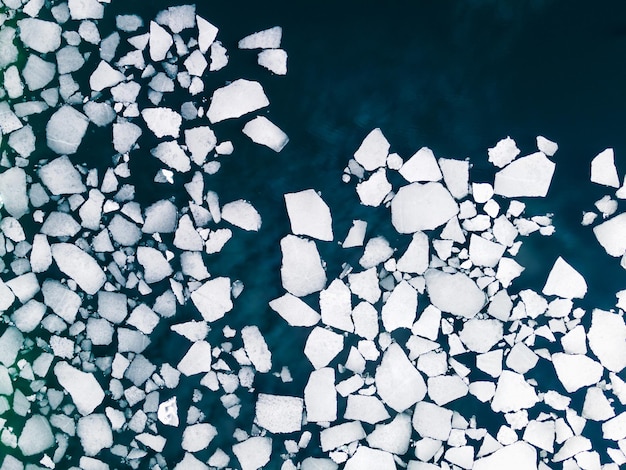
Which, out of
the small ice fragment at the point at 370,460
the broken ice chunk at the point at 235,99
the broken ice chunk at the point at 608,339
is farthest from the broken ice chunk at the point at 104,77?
the broken ice chunk at the point at 608,339

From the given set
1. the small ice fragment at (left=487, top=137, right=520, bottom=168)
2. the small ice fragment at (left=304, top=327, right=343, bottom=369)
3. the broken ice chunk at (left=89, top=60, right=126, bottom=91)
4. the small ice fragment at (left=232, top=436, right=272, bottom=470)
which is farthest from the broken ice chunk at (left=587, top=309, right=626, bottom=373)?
the broken ice chunk at (left=89, top=60, right=126, bottom=91)

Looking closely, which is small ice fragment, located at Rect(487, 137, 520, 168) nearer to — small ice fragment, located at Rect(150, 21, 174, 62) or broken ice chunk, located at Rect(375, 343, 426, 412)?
broken ice chunk, located at Rect(375, 343, 426, 412)

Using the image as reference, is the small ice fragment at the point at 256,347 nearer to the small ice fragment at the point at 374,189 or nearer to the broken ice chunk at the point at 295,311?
the broken ice chunk at the point at 295,311

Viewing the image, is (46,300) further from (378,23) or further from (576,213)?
(576,213)

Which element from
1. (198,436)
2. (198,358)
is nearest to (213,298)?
(198,358)

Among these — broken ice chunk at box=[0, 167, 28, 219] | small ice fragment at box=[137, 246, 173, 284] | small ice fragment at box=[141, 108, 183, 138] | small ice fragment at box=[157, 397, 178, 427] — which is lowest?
small ice fragment at box=[157, 397, 178, 427]

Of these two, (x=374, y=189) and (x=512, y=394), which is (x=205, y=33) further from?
(x=512, y=394)

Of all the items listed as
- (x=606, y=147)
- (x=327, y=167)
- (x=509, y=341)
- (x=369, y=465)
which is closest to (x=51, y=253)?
(x=327, y=167)
